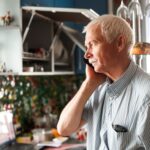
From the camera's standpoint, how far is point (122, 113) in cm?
138

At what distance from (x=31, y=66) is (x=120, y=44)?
5.49 ft

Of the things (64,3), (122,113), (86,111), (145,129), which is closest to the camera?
(145,129)

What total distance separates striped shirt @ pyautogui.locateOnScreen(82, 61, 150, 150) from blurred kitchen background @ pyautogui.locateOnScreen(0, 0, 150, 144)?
0.60 meters

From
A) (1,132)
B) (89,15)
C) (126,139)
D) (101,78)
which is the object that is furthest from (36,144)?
(126,139)

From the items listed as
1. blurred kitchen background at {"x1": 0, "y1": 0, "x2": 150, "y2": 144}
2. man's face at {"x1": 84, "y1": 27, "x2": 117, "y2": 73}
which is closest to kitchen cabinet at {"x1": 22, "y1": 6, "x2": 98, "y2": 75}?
blurred kitchen background at {"x1": 0, "y1": 0, "x2": 150, "y2": 144}

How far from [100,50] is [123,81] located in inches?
6.6

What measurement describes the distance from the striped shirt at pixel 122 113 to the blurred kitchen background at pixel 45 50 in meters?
0.60

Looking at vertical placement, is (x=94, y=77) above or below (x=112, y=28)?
below

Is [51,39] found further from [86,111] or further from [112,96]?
[112,96]

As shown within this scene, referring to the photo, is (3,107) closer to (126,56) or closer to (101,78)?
(101,78)

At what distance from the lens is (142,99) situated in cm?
132

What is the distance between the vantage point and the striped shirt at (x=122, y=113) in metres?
1.30

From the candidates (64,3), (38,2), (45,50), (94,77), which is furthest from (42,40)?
(94,77)

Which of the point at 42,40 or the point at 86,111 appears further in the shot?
the point at 42,40
